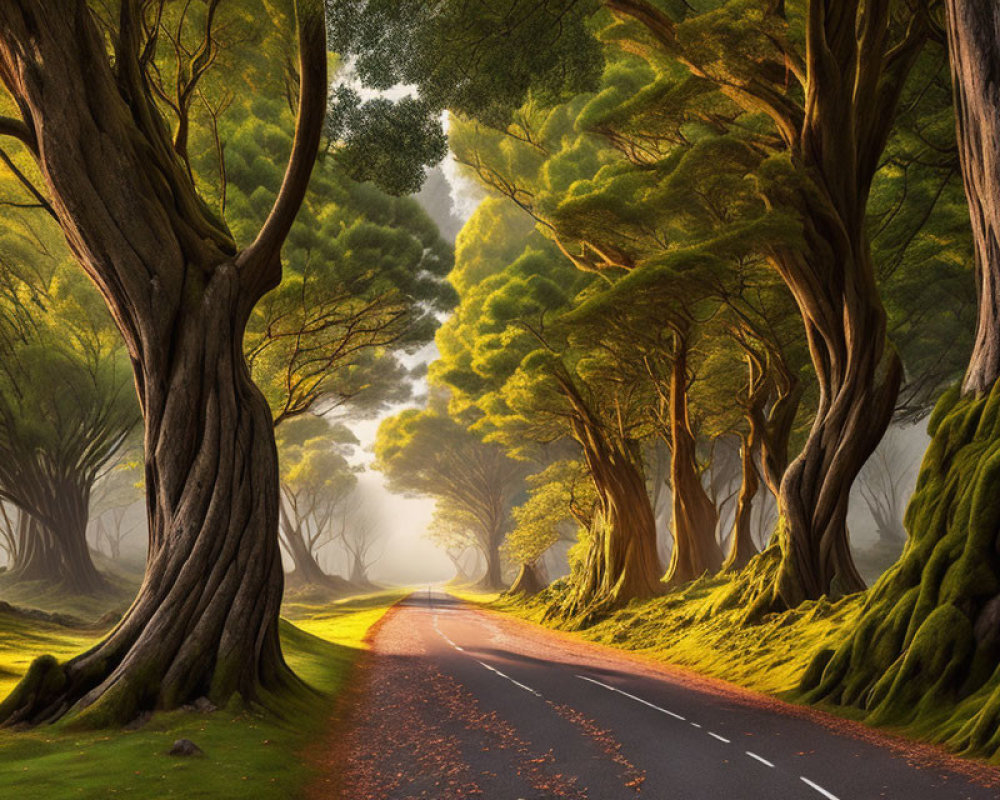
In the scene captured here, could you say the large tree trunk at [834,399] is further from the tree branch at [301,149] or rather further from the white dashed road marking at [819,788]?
the tree branch at [301,149]

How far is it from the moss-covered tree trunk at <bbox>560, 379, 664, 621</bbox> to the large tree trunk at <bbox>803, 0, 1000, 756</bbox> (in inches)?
594

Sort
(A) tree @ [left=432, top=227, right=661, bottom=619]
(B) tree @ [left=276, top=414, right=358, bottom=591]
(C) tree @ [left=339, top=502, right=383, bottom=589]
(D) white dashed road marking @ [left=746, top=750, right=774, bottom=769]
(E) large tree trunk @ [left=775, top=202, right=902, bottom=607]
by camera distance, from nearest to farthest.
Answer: (D) white dashed road marking @ [left=746, top=750, right=774, bottom=769], (E) large tree trunk @ [left=775, top=202, right=902, bottom=607], (A) tree @ [left=432, top=227, right=661, bottom=619], (B) tree @ [left=276, top=414, right=358, bottom=591], (C) tree @ [left=339, top=502, right=383, bottom=589]

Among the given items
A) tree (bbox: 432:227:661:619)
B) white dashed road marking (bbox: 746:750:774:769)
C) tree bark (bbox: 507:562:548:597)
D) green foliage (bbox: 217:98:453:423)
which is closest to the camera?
white dashed road marking (bbox: 746:750:774:769)

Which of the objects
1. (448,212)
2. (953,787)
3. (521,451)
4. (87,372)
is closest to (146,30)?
(953,787)

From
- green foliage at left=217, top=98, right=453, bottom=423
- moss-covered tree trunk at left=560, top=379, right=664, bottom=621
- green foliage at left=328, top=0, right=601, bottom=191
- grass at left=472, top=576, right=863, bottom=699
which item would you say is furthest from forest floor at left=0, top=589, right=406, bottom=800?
moss-covered tree trunk at left=560, top=379, right=664, bottom=621

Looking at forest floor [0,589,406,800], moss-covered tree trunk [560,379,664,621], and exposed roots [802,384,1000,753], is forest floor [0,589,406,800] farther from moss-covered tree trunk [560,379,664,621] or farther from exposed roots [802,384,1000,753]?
moss-covered tree trunk [560,379,664,621]

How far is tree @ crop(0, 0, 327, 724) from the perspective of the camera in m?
8.87

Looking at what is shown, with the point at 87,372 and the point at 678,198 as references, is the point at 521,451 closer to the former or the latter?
the point at 87,372

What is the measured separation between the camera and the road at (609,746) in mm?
7102

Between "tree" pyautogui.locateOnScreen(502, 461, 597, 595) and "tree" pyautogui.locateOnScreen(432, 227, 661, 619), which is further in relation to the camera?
"tree" pyautogui.locateOnScreen(502, 461, 597, 595)

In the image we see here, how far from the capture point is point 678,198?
1491 cm

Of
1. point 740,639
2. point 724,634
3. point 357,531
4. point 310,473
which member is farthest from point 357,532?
point 740,639

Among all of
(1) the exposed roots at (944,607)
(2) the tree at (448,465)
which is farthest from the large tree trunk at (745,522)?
(2) the tree at (448,465)

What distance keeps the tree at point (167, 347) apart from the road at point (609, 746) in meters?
2.49
